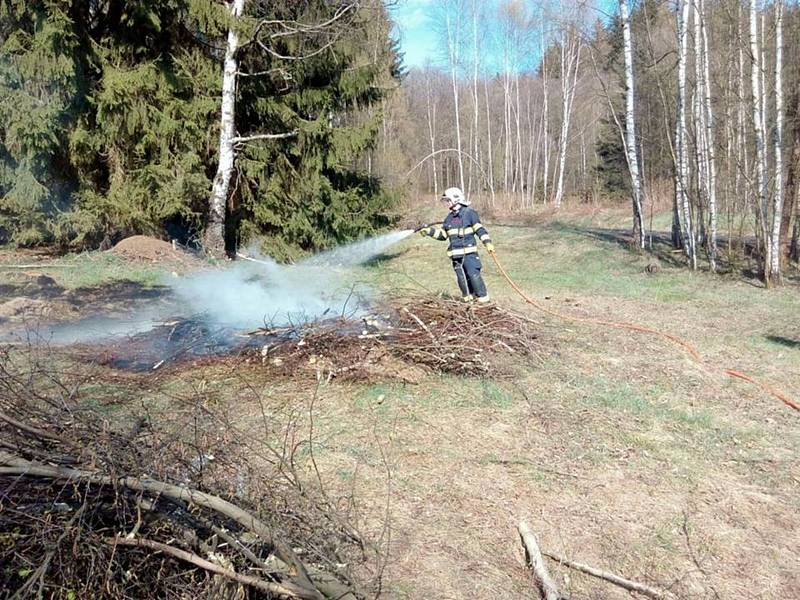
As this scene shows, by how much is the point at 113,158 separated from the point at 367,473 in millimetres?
11892

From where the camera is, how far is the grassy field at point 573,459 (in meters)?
3.29

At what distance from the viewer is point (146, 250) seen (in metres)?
12.4

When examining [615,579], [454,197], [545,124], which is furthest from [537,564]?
[545,124]

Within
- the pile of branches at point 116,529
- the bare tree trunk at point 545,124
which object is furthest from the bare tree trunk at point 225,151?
the bare tree trunk at point 545,124

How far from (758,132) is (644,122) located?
49.2 ft

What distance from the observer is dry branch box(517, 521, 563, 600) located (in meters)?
2.99

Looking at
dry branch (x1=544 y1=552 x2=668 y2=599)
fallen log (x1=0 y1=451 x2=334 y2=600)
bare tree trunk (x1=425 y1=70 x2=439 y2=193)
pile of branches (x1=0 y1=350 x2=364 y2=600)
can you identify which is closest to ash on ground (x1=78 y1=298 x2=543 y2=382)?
dry branch (x1=544 y1=552 x2=668 y2=599)

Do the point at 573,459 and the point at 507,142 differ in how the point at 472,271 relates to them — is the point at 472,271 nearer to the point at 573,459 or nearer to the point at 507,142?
the point at 573,459

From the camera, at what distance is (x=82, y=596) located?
2174mm

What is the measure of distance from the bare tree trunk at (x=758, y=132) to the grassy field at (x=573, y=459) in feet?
12.3

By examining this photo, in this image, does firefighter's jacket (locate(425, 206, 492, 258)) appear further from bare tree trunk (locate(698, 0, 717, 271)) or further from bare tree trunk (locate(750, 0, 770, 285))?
bare tree trunk (locate(698, 0, 717, 271))

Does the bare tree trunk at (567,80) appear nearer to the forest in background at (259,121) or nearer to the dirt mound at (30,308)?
the forest in background at (259,121)

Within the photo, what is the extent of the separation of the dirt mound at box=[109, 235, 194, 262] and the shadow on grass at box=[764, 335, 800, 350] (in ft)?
36.3

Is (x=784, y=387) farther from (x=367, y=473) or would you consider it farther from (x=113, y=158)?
(x=113, y=158)
